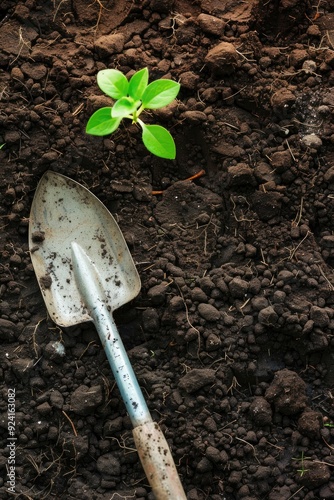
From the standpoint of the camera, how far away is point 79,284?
1.87m

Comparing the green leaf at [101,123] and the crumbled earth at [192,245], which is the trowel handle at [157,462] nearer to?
the crumbled earth at [192,245]

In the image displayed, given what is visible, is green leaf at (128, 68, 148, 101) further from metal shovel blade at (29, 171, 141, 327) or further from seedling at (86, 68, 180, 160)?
metal shovel blade at (29, 171, 141, 327)

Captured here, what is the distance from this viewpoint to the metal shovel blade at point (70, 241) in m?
1.87

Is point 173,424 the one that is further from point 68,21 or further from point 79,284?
point 68,21

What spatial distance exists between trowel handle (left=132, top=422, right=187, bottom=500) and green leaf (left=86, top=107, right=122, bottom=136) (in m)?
0.71

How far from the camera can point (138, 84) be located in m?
1.77

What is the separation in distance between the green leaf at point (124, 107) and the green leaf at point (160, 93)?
3cm

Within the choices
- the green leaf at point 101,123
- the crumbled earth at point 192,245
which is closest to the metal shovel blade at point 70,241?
the crumbled earth at point 192,245

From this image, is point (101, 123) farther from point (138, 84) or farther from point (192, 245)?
point (192, 245)

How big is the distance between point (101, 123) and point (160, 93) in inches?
6.4

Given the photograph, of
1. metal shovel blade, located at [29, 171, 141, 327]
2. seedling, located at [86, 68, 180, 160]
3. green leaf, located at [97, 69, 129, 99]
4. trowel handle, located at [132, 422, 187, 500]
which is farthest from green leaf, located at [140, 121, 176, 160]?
trowel handle, located at [132, 422, 187, 500]

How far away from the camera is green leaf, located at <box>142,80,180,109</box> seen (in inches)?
69.0

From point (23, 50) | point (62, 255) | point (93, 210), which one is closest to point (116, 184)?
point (93, 210)

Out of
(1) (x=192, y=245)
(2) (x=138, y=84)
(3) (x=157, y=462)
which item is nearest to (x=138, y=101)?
(2) (x=138, y=84)
